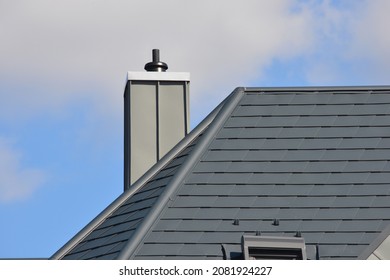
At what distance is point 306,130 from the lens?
19391 millimetres

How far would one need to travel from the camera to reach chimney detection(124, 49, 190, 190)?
21484 mm

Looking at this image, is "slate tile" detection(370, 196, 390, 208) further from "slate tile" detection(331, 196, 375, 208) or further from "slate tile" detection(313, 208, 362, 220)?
"slate tile" detection(313, 208, 362, 220)

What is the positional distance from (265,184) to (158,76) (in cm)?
470

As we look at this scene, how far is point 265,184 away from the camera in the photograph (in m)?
18.1

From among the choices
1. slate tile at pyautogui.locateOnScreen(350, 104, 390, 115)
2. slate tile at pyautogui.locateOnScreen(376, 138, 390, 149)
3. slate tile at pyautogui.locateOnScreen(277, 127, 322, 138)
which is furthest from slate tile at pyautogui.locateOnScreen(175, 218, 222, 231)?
slate tile at pyautogui.locateOnScreen(350, 104, 390, 115)

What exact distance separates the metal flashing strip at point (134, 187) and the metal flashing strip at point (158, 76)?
5.26 ft

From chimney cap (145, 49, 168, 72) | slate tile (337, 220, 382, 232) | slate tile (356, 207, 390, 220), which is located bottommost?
slate tile (337, 220, 382, 232)

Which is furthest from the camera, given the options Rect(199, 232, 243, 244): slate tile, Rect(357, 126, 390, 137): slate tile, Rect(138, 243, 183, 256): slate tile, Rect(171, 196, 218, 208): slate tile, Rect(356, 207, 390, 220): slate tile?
Rect(357, 126, 390, 137): slate tile

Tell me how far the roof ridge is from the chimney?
144 centimetres

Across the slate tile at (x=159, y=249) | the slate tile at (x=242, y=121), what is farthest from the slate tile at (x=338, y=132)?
the slate tile at (x=159, y=249)

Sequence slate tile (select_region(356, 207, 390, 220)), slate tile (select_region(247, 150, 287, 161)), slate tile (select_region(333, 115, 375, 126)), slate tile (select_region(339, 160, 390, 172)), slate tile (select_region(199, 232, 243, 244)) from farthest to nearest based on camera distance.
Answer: slate tile (select_region(333, 115, 375, 126)), slate tile (select_region(247, 150, 287, 161)), slate tile (select_region(339, 160, 390, 172)), slate tile (select_region(356, 207, 390, 220)), slate tile (select_region(199, 232, 243, 244))

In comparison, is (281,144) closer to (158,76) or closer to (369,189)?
(369,189)
